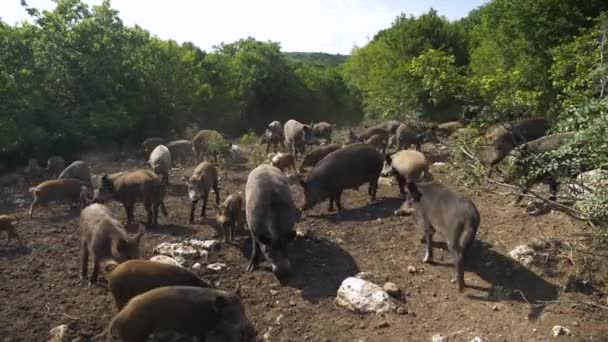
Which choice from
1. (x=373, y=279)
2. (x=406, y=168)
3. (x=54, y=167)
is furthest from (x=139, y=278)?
(x=54, y=167)

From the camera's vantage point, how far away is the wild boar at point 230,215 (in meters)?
9.57

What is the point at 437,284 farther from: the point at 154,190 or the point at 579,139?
the point at 154,190

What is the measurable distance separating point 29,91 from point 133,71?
475cm

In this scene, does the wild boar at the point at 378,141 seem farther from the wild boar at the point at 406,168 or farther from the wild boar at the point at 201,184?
the wild boar at the point at 201,184

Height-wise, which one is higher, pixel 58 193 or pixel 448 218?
pixel 448 218

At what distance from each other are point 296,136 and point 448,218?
10.6m

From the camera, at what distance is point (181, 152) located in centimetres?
1831

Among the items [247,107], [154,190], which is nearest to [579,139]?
[154,190]

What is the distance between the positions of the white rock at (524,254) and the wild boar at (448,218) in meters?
1.12

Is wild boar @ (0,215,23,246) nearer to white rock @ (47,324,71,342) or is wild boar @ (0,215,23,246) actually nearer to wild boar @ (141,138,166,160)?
white rock @ (47,324,71,342)

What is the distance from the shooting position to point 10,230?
9.84 m

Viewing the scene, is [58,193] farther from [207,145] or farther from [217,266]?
[207,145]

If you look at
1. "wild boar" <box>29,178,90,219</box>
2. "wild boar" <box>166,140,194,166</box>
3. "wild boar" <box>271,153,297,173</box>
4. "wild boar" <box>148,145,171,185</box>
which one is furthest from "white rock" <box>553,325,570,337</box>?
"wild boar" <box>166,140,194,166</box>

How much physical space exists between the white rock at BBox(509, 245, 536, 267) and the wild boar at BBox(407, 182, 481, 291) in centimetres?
112
